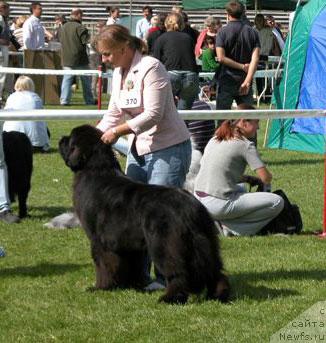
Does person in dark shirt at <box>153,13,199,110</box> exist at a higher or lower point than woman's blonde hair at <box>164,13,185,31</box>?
lower

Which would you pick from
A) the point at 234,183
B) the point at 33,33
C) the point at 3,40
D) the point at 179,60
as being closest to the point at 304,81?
the point at 179,60

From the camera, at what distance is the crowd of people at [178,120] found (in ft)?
19.9

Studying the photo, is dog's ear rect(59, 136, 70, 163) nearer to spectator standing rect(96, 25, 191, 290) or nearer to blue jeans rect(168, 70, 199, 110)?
spectator standing rect(96, 25, 191, 290)

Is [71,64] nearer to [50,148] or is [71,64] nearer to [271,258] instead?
[50,148]

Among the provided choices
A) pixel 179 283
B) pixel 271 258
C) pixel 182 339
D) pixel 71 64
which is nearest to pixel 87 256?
pixel 271 258

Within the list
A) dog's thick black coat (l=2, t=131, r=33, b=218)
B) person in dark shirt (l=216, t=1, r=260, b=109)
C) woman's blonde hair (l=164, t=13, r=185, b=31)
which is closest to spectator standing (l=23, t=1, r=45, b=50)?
woman's blonde hair (l=164, t=13, r=185, b=31)

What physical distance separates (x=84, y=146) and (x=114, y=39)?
73 cm

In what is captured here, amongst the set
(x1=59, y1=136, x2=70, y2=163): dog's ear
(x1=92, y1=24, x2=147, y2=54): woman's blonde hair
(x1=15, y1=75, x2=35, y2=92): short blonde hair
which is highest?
(x1=92, y1=24, x2=147, y2=54): woman's blonde hair

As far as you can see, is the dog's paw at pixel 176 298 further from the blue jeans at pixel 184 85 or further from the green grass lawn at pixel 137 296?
the blue jeans at pixel 184 85

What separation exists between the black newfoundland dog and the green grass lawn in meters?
0.15

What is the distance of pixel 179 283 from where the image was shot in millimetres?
5730

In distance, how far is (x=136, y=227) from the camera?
19.0 ft

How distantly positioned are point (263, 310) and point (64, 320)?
4.03ft

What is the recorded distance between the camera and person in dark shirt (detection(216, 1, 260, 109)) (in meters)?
12.5
